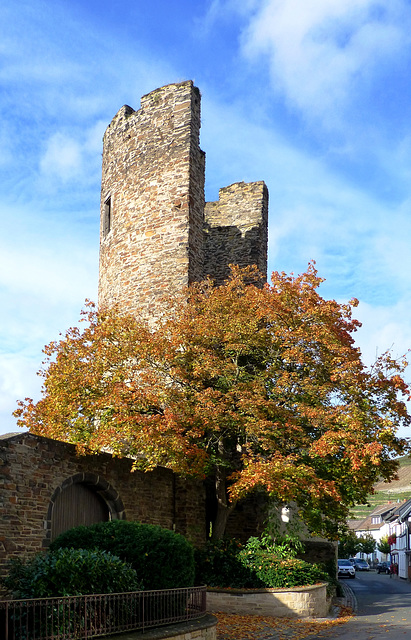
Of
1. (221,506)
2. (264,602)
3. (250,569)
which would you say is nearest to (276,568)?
(250,569)

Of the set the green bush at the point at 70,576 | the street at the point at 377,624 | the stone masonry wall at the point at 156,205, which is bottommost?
the street at the point at 377,624

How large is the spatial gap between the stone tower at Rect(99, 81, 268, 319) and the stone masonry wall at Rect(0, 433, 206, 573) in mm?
5801

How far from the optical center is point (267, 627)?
45.7 feet

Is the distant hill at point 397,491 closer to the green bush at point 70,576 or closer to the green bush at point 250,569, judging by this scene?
the green bush at point 250,569

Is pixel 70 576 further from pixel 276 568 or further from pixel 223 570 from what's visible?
pixel 276 568

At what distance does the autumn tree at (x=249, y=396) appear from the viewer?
15438 mm

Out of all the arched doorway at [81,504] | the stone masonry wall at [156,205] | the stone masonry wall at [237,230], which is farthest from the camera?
the stone masonry wall at [237,230]

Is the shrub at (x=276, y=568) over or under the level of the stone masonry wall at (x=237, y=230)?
under

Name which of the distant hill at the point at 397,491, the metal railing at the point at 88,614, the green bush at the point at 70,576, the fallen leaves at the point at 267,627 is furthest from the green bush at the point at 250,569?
the distant hill at the point at 397,491

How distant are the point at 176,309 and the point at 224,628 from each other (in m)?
8.48

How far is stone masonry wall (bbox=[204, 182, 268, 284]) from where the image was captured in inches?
1053

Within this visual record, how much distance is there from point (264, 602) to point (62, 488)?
557 cm

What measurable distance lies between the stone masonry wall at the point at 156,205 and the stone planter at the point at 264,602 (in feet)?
28.1

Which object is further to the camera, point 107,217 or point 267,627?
point 107,217
